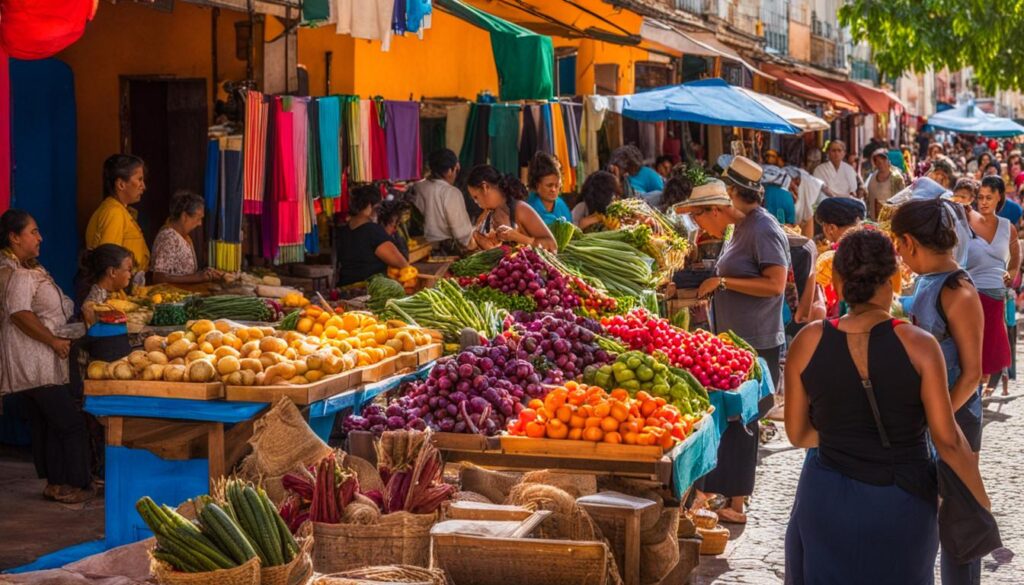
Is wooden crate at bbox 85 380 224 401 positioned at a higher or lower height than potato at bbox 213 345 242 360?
lower

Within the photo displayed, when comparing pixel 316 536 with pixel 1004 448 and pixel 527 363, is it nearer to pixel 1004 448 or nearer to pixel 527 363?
pixel 527 363

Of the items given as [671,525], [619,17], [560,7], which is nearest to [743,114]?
[560,7]

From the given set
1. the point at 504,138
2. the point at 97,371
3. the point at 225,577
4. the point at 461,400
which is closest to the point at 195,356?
the point at 97,371

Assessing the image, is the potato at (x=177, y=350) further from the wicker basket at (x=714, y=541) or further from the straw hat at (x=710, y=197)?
the straw hat at (x=710, y=197)

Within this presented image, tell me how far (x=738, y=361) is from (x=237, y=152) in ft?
14.1

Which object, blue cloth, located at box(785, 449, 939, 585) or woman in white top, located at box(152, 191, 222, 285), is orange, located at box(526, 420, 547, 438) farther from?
woman in white top, located at box(152, 191, 222, 285)

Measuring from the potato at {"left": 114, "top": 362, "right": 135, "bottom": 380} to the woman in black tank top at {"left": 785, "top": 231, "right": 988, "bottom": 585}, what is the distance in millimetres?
3133

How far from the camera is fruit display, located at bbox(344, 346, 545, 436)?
21.5 ft

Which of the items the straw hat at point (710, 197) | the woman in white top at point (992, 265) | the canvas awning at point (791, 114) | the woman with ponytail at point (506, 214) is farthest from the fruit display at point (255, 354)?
the canvas awning at point (791, 114)

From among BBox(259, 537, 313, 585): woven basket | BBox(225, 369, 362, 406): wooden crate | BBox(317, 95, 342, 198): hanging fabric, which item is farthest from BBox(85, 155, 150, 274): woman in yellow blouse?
BBox(259, 537, 313, 585): woven basket

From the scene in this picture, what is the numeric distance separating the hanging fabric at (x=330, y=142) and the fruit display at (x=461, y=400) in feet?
14.5

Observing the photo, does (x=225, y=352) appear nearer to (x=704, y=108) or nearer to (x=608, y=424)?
(x=608, y=424)

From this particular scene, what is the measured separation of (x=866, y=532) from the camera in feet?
16.3

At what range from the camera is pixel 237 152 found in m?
10.3
